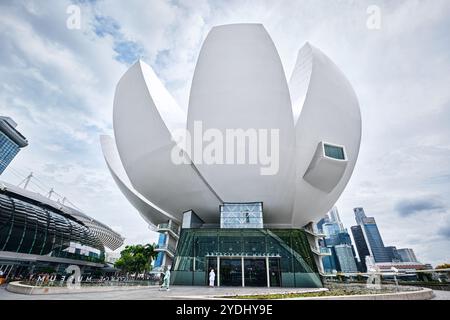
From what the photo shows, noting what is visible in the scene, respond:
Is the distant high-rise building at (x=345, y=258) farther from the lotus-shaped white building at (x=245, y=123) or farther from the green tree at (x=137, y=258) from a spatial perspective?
the lotus-shaped white building at (x=245, y=123)

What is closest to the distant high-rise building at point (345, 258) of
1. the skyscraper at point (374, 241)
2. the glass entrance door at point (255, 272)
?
the skyscraper at point (374, 241)

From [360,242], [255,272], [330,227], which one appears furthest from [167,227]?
[330,227]

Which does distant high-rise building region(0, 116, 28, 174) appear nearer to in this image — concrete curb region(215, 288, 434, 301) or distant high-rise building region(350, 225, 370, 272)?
concrete curb region(215, 288, 434, 301)

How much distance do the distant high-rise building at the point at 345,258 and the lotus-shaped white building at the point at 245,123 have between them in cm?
9576

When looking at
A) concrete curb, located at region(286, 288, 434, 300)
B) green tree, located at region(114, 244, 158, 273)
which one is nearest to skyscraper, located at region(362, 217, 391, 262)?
green tree, located at region(114, 244, 158, 273)

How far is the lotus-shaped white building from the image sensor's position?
19234 mm

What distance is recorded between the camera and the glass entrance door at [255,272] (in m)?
18.7

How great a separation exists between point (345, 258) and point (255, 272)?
354 ft

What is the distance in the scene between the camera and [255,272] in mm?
19031

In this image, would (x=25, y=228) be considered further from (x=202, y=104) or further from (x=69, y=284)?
(x=202, y=104)
